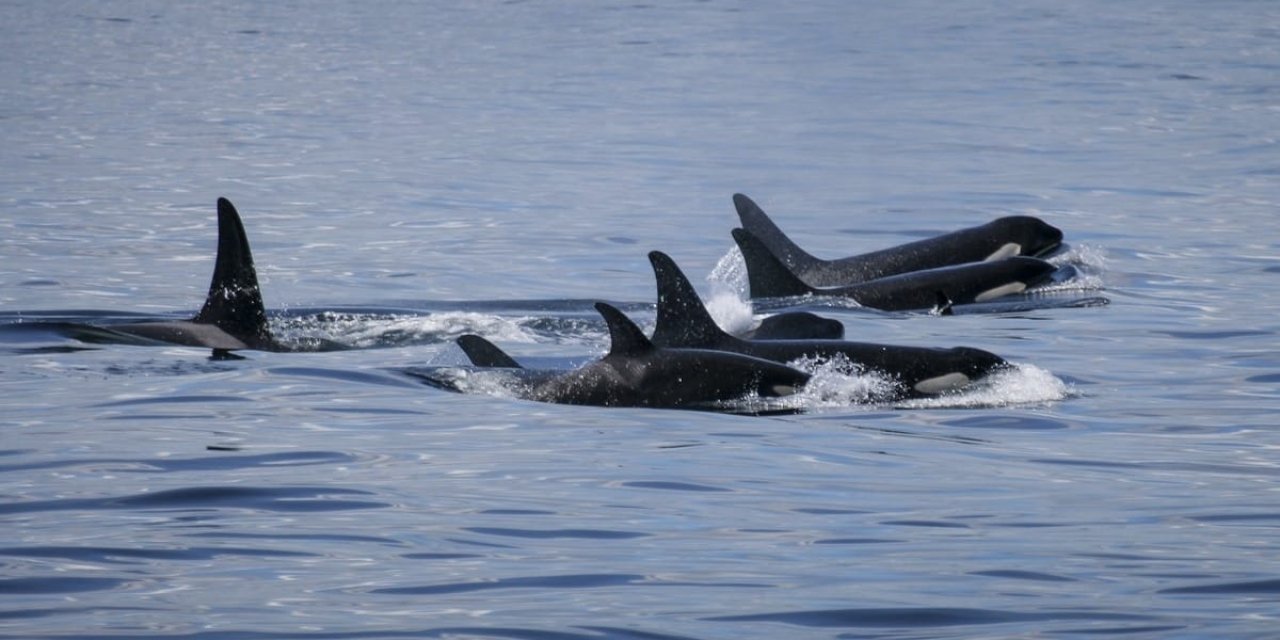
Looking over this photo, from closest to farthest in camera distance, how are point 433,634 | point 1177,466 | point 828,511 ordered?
1. point 433,634
2. point 828,511
3. point 1177,466

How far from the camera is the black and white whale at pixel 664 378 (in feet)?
38.4

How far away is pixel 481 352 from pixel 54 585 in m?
5.47

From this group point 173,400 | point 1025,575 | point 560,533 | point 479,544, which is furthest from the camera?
point 173,400

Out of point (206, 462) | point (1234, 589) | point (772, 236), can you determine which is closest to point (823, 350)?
point (206, 462)

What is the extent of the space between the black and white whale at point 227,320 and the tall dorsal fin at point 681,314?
2725 millimetres

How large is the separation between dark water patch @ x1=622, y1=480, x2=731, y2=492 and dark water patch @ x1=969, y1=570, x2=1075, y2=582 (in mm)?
1916

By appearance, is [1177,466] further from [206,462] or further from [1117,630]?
[206,462]

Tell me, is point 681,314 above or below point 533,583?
above

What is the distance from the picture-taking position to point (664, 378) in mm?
11766

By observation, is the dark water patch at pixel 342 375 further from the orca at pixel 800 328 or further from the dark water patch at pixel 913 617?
the dark water patch at pixel 913 617

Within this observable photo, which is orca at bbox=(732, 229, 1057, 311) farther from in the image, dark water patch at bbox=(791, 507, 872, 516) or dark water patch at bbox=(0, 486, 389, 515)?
dark water patch at bbox=(0, 486, 389, 515)

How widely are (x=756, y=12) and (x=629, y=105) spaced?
3740 cm

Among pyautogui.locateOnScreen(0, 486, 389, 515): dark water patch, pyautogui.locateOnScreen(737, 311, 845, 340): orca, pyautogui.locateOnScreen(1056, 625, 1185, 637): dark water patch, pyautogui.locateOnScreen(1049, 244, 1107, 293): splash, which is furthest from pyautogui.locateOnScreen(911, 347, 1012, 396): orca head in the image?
pyautogui.locateOnScreen(1049, 244, 1107, 293): splash

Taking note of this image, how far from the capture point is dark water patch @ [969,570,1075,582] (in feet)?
25.2
